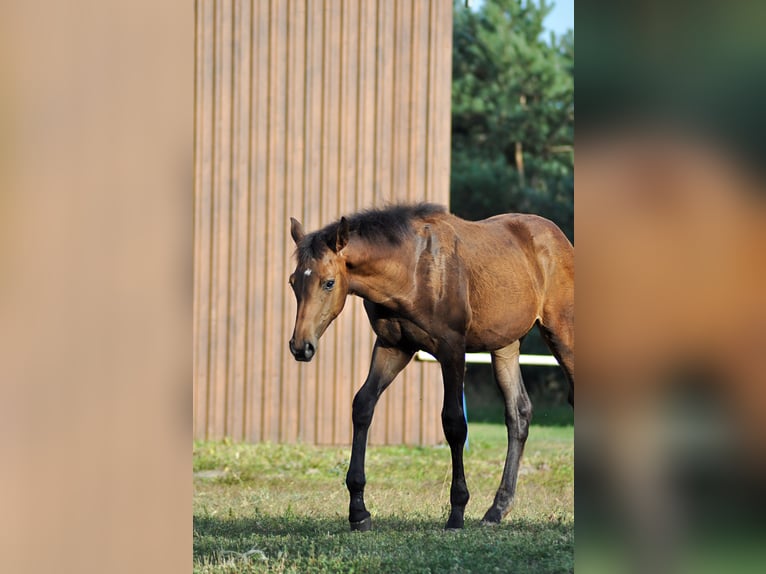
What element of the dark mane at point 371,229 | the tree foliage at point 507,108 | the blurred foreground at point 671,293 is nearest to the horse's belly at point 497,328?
the dark mane at point 371,229

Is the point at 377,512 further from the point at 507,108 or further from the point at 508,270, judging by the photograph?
the point at 507,108

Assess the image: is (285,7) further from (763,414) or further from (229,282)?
(763,414)

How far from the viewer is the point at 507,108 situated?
84.7 feet

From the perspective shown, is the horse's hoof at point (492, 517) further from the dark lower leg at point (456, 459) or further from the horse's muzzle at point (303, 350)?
the horse's muzzle at point (303, 350)

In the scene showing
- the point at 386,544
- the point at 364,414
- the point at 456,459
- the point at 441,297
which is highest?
the point at 441,297

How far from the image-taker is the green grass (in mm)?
5441

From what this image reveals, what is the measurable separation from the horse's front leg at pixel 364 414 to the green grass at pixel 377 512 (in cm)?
19

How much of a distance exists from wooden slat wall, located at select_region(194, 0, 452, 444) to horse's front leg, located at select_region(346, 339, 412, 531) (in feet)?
18.3

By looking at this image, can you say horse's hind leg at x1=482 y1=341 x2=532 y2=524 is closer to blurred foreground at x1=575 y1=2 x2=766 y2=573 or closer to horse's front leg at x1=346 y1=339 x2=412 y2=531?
horse's front leg at x1=346 y1=339 x2=412 y2=531

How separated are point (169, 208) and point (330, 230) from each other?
425 cm

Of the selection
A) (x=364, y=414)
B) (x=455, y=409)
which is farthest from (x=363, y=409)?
(x=455, y=409)

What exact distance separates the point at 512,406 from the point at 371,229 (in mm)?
2094

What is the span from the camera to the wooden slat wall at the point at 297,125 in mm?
13023

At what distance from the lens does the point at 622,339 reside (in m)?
1.85
